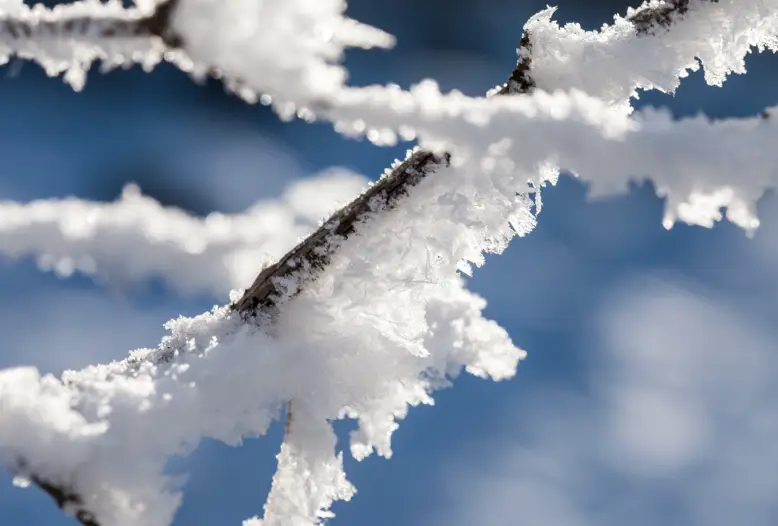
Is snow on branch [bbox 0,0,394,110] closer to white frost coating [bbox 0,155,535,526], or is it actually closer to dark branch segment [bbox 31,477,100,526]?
white frost coating [bbox 0,155,535,526]

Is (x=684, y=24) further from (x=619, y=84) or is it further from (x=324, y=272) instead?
(x=324, y=272)

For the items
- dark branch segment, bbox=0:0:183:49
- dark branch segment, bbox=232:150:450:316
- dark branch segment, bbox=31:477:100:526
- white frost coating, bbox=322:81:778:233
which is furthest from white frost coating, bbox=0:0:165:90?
dark branch segment, bbox=31:477:100:526

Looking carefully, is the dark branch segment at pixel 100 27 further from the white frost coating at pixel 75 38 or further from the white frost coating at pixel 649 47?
the white frost coating at pixel 649 47

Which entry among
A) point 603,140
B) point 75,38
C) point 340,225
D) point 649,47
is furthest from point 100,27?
point 649,47

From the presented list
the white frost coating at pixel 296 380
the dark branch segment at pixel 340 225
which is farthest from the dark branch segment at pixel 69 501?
the dark branch segment at pixel 340 225

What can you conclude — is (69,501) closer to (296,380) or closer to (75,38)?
(296,380)

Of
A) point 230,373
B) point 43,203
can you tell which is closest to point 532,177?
point 230,373
